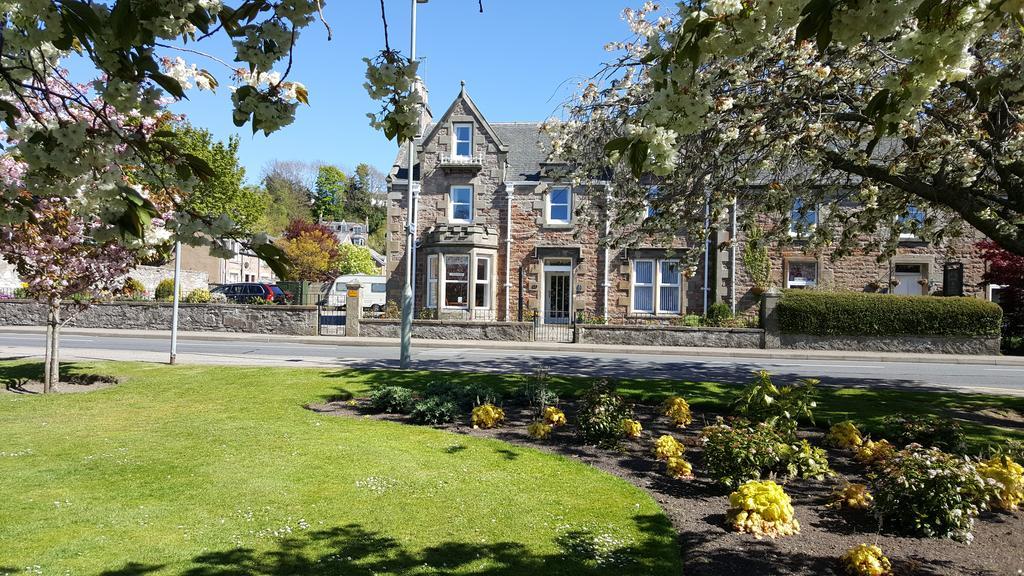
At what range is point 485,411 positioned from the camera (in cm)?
880

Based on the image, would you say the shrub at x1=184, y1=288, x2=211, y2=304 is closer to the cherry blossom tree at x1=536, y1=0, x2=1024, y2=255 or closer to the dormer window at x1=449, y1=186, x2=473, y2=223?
the dormer window at x1=449, y1=186, x2=473, y2=223

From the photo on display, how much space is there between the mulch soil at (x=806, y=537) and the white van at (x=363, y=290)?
34493 millimetres

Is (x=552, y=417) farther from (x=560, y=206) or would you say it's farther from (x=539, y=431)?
(x=560, y=206)

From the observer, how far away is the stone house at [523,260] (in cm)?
2716

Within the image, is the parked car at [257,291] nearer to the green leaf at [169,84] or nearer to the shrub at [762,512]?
the shrub at [762,512]

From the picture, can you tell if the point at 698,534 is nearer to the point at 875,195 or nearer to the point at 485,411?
the point at 485,411

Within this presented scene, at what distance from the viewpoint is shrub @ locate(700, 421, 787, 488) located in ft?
19.4

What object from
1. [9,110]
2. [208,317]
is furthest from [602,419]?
[208,317]

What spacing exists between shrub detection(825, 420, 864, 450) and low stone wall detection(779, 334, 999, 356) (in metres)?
15.9

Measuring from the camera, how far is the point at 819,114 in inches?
350

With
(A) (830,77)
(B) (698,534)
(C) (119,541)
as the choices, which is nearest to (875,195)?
(A) (830,77)

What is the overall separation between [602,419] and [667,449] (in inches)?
37.9

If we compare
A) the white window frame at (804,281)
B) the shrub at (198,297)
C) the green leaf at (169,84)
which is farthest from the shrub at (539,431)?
the shrub at (198,297)

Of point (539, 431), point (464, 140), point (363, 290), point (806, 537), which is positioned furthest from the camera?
point (363, 290)
